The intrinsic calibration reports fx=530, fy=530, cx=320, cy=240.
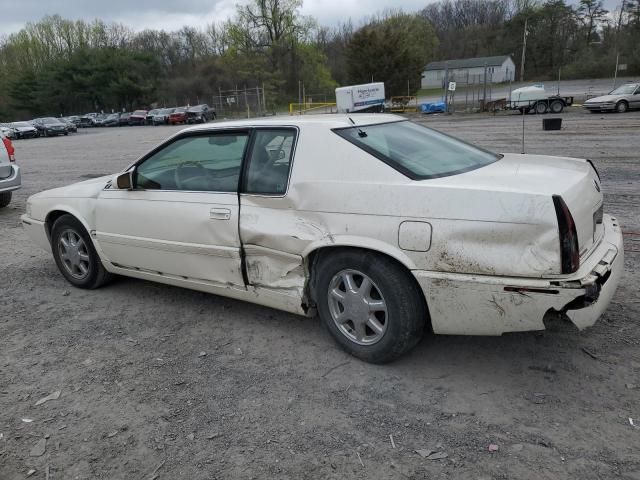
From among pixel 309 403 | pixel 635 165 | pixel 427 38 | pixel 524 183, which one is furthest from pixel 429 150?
pixel 427 38

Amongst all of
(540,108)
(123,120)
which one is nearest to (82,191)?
(540,108)

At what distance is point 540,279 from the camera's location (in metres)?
2.71

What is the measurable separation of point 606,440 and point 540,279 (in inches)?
32.7

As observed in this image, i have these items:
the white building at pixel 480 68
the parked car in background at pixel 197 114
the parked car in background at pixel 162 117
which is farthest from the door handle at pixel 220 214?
the white building at pixel 480 68

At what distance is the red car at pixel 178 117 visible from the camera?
46.1m

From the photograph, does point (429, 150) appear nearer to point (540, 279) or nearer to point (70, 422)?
point (540, 279)

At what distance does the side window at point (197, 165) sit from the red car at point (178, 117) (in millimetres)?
44046

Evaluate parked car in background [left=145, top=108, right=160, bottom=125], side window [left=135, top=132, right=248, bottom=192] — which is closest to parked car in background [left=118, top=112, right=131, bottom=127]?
parked car in background [left=145, top=108, right=160, bottom=125]

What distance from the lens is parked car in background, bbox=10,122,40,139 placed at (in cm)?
4102

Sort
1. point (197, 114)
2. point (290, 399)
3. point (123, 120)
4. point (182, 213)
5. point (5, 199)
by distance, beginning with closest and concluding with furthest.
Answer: point (290, 399), point (182, 213), point (5, 199), point (197, 114), point (123, 120)

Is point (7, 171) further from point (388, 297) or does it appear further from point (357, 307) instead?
point (388, 297)

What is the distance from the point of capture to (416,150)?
11.8 feet

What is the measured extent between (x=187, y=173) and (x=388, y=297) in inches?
78.2

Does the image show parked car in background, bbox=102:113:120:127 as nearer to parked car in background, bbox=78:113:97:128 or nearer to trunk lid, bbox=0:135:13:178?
parked car in background, bbox=78:113:97:128
